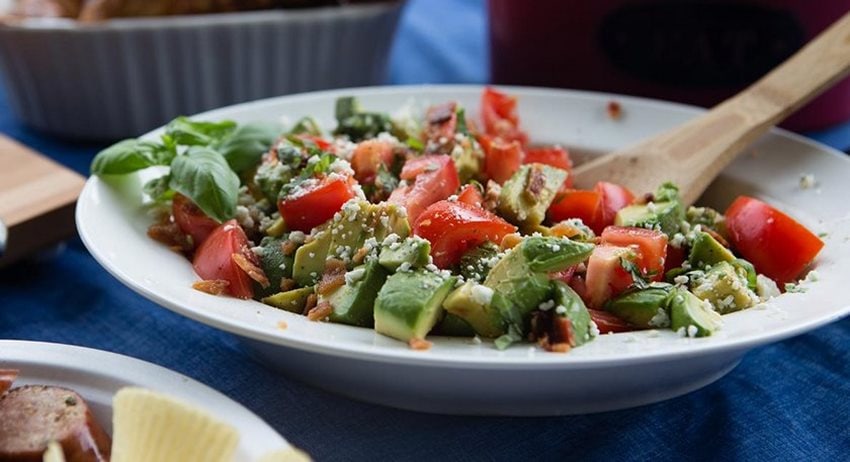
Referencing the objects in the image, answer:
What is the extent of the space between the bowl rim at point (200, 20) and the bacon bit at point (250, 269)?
37.8 inches

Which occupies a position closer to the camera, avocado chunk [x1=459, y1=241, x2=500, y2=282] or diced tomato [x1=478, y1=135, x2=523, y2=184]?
avocado chunk [x1=459, y1=241, x2=500, y2=282]

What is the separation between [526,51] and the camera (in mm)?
2297

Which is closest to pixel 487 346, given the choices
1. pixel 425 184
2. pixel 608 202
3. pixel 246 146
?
pixel 425 184

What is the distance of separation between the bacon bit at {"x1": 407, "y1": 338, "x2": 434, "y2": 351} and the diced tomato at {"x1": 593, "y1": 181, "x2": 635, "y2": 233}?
52cm

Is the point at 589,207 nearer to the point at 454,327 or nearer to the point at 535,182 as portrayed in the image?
the point at 535,182

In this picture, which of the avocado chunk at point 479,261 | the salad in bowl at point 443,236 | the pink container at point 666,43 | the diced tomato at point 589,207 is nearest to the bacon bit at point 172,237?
the salad in bowl at point 443,236

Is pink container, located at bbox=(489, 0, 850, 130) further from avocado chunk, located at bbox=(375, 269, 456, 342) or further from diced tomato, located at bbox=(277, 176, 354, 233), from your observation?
avocado chunk, located at bbox=(375, 269, 456, 342)

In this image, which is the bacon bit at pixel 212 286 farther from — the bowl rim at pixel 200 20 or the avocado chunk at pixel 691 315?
the bowl rim at pixel 200 20

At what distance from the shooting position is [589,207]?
157 cm

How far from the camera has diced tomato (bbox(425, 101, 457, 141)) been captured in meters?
1.71

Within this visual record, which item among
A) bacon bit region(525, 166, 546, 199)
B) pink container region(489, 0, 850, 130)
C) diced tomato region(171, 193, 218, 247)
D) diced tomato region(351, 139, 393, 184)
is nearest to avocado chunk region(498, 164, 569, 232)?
bacon bit region(525, 166, 546, 199)

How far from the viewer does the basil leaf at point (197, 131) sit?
168cm

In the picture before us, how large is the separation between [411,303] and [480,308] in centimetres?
8

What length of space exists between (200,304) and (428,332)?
0.28 meters
